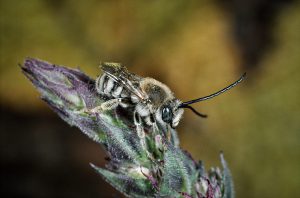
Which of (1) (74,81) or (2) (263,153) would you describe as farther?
(2) (263,153)

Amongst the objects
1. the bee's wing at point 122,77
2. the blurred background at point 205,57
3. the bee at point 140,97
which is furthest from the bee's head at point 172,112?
the blurred background at point 205,57

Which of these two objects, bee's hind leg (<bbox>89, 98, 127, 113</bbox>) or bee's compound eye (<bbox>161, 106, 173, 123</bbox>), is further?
bee's compound eye (<bbox>161, 106, 173, 123</bbox>)

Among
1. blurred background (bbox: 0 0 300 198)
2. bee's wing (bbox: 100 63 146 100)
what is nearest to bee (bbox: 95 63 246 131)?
bee's wing (bbox: 100 63 146 100)

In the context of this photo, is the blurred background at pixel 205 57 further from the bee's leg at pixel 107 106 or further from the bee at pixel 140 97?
the bee's leg at pixel 107 106

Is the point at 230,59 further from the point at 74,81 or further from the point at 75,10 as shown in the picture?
the point at 74,81

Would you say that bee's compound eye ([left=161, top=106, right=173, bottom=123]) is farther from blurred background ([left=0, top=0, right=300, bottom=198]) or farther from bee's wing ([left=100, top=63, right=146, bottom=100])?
blurred background ([left=0, top=0, right=300, bottom=198])

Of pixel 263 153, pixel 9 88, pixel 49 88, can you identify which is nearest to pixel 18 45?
pixel 9 88

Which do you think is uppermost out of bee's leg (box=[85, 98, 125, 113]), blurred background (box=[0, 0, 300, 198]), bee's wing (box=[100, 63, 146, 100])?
blurred background (box=[0, 0, 300, 198])
